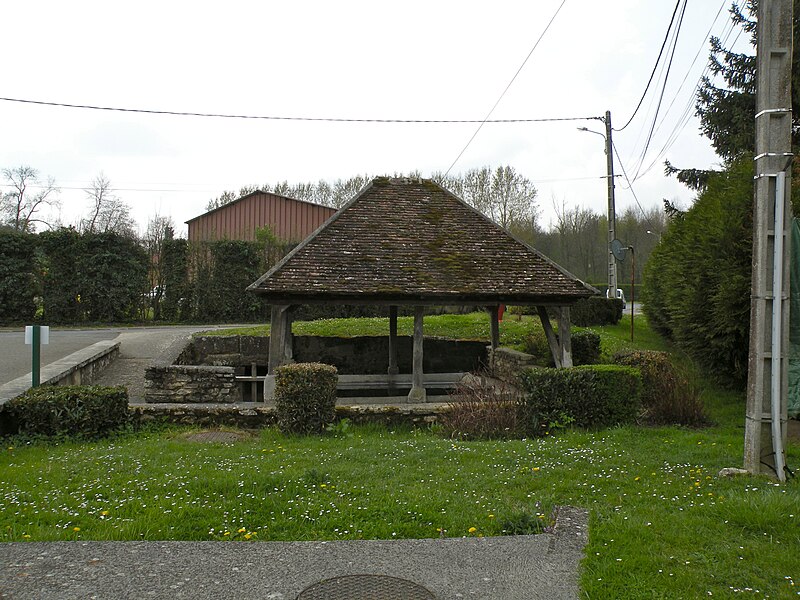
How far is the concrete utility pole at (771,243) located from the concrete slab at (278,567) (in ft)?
7.95

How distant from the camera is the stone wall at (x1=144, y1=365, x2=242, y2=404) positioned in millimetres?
10742

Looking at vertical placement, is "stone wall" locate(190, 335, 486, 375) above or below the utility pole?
below

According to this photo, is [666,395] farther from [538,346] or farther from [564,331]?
[538,346]

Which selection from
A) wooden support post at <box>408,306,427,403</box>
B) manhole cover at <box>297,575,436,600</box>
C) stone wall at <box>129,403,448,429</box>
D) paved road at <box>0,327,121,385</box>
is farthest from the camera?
paved road at <box>0,327,121,385</box>

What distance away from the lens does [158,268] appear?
24125 mm

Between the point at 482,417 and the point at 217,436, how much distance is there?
11.0 feet

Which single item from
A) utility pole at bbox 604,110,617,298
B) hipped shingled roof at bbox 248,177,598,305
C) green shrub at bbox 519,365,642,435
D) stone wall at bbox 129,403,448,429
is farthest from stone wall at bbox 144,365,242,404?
utility pole at bbox 604,110,617,298

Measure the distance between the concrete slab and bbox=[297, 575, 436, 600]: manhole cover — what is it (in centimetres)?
5

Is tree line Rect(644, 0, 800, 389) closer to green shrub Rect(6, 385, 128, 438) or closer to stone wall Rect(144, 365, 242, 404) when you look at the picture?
stone wall Rect(144, 365, 242, 404)

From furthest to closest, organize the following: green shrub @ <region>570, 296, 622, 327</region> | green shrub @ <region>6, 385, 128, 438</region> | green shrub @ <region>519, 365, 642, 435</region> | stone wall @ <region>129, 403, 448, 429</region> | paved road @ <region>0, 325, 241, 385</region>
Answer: green shrub @ <region>570, 296, 622, 327</region>
paved road @ <region>0, 325, 241, 385</region>
stone wall @ <region>129, 403, 448, 429</region>
green shrub @ <region>519, 365, 642, 435</region>
green shrub @ <region>6, 385, 128, 438</region>

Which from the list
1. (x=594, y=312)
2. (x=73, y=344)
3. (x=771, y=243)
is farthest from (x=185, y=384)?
(x=594, y=312)

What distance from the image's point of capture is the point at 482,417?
28.5 feet

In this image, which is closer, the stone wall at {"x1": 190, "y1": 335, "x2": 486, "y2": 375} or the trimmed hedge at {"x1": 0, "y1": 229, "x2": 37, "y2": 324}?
the stone wall at {"x1": 190, "y1": 335, "x2": 486, "y2": 375}

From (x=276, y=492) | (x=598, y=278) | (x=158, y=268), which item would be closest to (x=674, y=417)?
(x=276, y=492)
